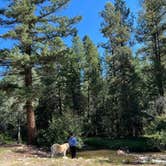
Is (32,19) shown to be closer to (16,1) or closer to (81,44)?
(16,1)

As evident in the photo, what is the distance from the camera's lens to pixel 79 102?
192 feet

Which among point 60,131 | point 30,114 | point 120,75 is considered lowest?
point 60,131

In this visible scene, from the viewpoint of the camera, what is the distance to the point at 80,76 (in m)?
59.0

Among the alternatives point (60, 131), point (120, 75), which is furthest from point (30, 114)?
point (120, 75)

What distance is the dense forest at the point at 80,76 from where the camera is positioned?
31109 mm

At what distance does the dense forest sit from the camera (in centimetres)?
3111

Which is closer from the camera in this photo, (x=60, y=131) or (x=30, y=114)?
(x=60, y=131)

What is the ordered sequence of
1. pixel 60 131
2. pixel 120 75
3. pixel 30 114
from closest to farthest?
1. pixel 60 131
2. pixel 30 114
3. pixel 120 75

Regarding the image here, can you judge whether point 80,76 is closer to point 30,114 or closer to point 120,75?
point 120,75

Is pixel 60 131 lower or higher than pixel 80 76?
lower

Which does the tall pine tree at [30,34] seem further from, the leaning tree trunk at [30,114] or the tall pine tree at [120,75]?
the tall pine tree at [120,75]

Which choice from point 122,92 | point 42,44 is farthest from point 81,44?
point 42,44

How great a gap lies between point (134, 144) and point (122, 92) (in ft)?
41.2

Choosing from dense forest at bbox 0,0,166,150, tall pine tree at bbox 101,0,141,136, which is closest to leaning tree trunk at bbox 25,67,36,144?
dense forest at bbox 0,0,166,150
